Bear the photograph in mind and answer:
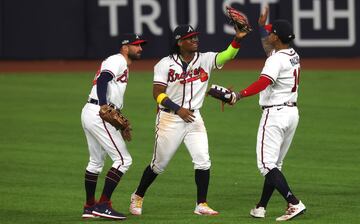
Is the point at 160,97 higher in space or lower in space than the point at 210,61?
lower

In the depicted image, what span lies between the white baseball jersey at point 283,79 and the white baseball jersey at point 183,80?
746mm

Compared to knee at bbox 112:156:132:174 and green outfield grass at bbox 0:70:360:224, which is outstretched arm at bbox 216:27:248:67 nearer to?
knee at bbox 112:156:132:174

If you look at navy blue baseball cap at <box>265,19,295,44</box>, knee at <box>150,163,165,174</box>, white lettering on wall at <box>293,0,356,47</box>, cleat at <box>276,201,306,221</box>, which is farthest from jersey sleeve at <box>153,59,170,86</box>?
white lettering on wall at <box>293,0,356,47</box>

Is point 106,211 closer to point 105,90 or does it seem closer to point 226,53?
point 105,90

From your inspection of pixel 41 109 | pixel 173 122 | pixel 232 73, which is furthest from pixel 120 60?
pixel 232 73

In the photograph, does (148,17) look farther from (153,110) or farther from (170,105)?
(170,105)

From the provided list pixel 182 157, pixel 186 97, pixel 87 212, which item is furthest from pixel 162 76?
pixel 182 157

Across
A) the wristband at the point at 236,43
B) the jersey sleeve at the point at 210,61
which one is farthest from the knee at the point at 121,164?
the wristband at the point at 236,43

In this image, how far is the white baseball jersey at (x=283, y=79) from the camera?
9594mm

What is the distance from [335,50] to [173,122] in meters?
14.6

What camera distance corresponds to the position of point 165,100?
32.3 feet

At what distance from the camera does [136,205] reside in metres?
10.2

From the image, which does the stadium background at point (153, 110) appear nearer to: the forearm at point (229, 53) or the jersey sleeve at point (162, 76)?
the jersey sleeve at point (162, 76)

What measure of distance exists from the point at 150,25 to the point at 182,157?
35.0ft
